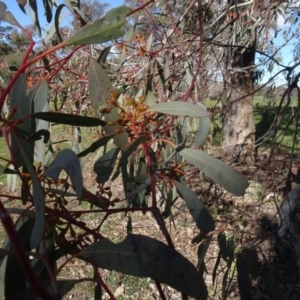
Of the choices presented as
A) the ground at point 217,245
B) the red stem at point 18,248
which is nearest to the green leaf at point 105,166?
the red stem at point 18,248

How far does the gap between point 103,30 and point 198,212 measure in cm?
34

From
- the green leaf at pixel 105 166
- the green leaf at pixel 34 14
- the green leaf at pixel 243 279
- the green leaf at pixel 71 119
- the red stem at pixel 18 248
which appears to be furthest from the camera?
the green leaf at pixel 34 14

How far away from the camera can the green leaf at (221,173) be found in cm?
75

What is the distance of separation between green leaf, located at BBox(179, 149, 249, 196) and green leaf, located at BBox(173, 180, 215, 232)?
5 centimetres

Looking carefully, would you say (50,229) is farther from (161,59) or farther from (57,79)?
(57,79)

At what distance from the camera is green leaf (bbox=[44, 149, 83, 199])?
1.78ft

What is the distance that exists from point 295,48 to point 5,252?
2.18 metres

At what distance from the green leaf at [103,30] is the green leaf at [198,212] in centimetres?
30

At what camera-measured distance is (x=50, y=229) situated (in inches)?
26.8

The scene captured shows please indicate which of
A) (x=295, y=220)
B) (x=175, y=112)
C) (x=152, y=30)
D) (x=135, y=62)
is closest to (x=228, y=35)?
(x=135, y=62)

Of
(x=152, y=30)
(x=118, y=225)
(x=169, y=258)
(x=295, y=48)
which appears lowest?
(x=169, y=258)

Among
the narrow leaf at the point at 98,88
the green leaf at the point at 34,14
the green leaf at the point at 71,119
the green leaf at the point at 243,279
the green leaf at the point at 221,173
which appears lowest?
the green leaf at the point at 243,279

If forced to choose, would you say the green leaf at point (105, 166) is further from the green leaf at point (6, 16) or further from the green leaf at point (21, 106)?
the green leaf at point (6, 16)

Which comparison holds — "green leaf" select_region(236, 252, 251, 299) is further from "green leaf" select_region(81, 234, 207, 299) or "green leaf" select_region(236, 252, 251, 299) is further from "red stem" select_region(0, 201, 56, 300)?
"red stem" select_region(0, 201, 56, 300)
